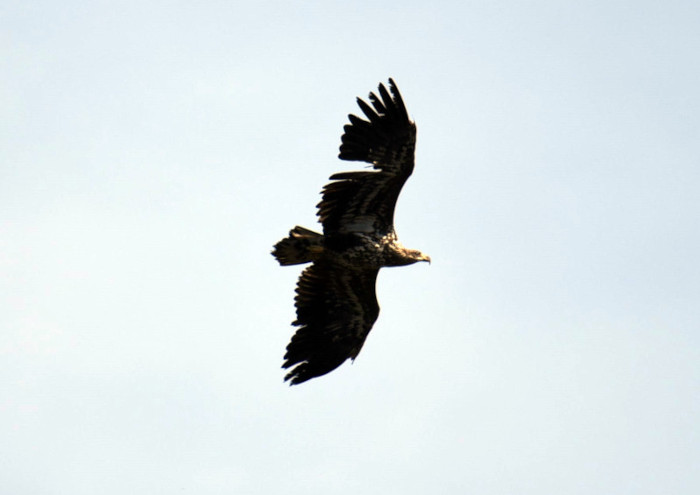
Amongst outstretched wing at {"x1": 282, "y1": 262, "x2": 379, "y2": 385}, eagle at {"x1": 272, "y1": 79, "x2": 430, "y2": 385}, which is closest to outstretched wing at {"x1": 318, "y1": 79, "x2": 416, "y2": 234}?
eagle at {"x1": 272, "y1": 79, "x2": 430, "y2": 385}

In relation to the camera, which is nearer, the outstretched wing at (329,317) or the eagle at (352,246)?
the eagle at (352,246)

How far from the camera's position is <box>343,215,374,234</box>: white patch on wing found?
17.3 m

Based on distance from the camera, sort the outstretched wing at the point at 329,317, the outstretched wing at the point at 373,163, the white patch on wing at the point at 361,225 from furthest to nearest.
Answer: the outstretched wing at the point at 329,317 < the white patch on wing at the point at 361,225 < the outstretched wing at the point at 373,163

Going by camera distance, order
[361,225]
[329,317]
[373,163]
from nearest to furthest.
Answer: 1. [373,163]
2. [361,225]
3. [329,317]

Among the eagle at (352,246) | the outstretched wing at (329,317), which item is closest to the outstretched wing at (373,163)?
the eagle at (352,246)

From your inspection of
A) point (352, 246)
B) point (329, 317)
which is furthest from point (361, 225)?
point (329, 317)

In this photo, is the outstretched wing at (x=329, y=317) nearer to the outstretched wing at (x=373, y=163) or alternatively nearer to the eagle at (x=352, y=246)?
the eagle at (x=352, y=246)

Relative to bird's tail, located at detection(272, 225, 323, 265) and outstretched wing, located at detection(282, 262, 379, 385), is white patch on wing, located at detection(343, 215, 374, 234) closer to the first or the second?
bird's tail, located at detection(272, 225, 323, 265)

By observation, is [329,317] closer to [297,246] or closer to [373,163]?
[297,246]

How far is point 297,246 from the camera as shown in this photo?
17.2 meters

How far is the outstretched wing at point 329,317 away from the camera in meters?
17.9

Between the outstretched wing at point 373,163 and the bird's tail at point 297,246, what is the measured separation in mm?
201

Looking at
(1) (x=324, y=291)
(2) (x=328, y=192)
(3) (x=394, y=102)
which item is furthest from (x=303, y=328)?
(3) (x=394, y=102)

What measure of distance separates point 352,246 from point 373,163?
1236 mm
